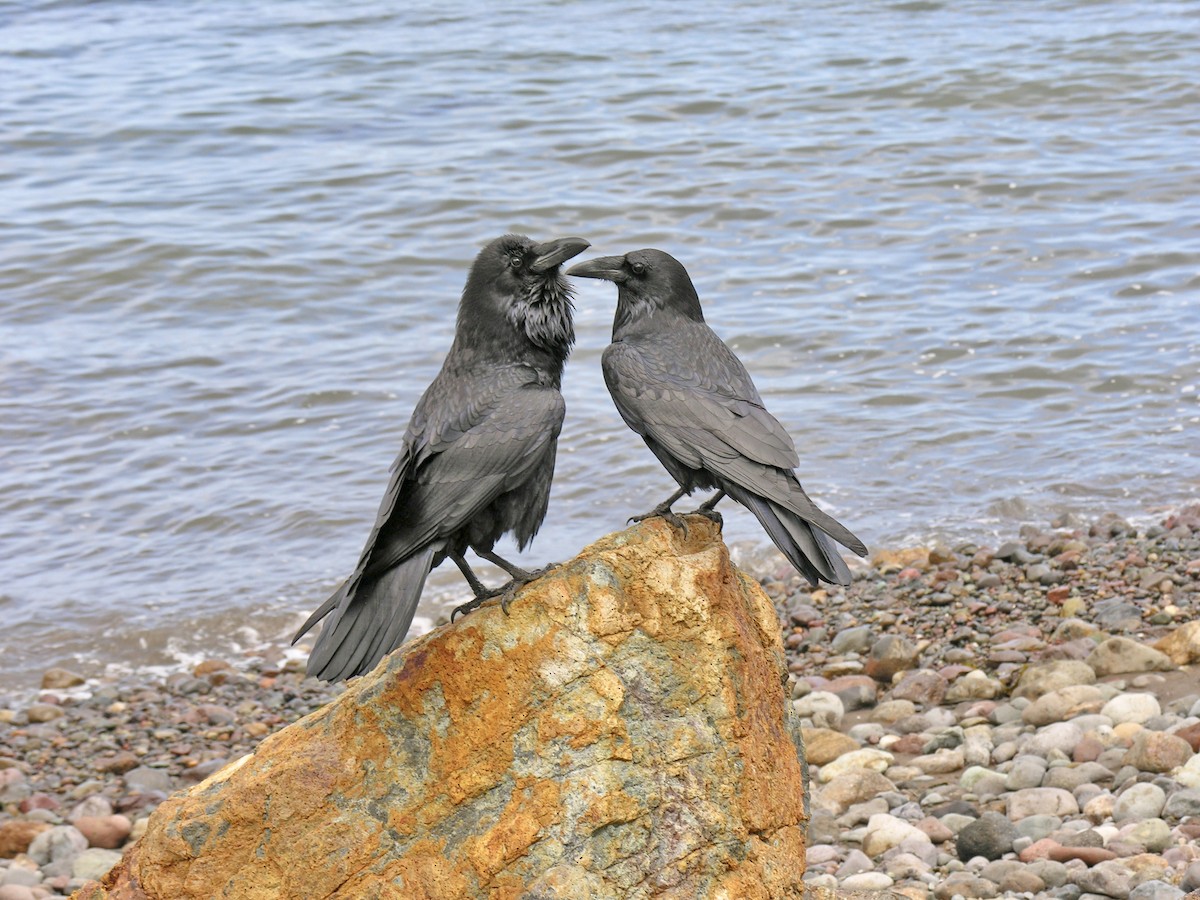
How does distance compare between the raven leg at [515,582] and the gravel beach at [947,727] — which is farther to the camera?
the gravel beach at [947,727]

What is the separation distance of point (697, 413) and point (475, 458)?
0.72 metres

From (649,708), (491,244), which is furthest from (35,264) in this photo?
(649,708)

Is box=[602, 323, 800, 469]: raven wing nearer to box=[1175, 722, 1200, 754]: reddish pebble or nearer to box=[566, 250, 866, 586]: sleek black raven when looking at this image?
box=[566, 250, 866, 586]: sleek black raven

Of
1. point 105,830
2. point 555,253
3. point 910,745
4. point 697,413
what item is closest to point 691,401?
point 697,413

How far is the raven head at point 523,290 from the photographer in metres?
4.69

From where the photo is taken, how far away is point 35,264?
45.0 feet

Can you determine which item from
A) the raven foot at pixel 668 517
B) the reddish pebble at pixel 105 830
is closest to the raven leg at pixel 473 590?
the raven foot at pixel 668 517

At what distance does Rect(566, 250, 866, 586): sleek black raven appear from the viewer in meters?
4.18

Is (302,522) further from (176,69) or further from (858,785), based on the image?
(176,69)

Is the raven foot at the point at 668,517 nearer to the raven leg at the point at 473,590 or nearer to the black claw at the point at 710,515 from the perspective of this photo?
the black claw at the point at 710,515

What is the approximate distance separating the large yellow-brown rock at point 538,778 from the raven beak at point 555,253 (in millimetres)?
1030

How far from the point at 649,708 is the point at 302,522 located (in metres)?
5.73

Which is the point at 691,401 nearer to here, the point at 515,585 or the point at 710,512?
the point at 710,512

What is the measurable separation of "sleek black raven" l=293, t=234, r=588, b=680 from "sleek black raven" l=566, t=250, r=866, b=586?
27cm
